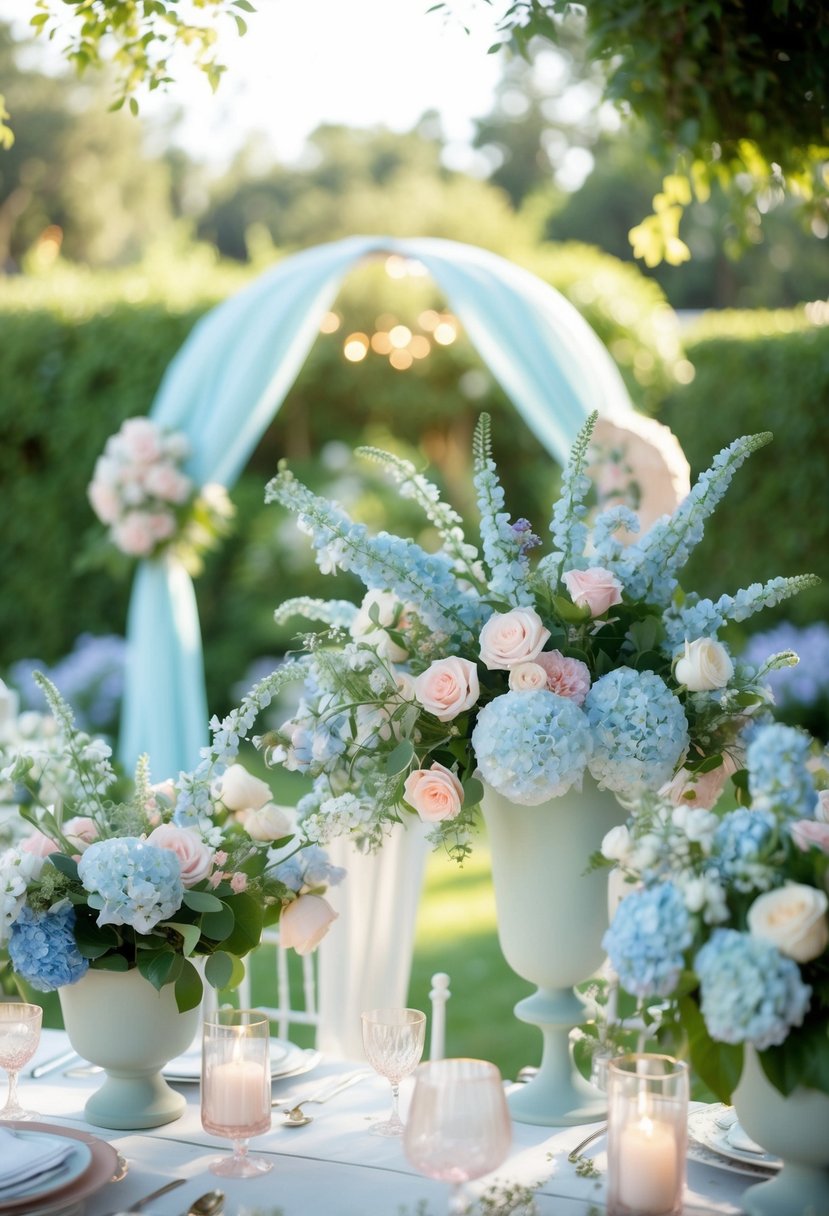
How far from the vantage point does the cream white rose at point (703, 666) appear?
1531 millimetres

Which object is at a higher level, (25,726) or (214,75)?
(214,75)

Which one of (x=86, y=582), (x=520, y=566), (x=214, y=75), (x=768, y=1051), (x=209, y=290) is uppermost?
(x=209, y=290)

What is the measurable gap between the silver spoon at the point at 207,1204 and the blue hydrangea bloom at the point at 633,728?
60 cm

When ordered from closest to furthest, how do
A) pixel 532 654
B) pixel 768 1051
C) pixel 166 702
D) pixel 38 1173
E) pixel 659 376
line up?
pixel 768 1051, pixel 38 1173, pixel 532 654, pixel 166 702, pixel 659 376

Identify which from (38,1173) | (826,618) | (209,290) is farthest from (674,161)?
Result: (209,290)

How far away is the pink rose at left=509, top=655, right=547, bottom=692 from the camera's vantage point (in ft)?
5.07

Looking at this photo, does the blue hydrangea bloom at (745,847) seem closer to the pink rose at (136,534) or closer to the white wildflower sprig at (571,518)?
the white wildflower sprig at (571,518)

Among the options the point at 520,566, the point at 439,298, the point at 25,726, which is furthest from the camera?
the point at 439,298

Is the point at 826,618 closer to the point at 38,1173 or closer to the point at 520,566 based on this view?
the point at 520,566

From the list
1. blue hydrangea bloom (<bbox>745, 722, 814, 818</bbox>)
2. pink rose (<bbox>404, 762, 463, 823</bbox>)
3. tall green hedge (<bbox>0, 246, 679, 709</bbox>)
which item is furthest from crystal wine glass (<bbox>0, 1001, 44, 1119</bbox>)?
tall green hedge (<bbox>0, 246, 679, 709</bbox>)

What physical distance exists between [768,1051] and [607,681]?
0.46 m

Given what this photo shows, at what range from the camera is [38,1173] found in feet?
4.45

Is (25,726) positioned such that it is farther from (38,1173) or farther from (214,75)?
(38,1173)

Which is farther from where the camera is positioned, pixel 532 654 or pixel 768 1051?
pixel 532 654
